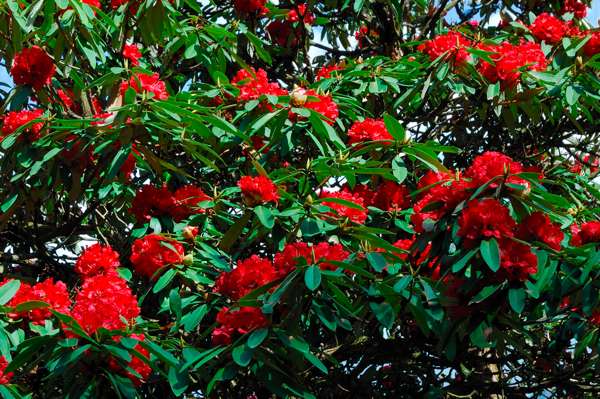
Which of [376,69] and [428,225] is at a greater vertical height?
[376,69]

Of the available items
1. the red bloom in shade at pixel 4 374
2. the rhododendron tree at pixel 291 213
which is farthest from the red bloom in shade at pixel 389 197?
the red bloom in shade at pixel 4 374

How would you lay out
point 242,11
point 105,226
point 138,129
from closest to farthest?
point 138,129 < point 105,226 < point 242,11

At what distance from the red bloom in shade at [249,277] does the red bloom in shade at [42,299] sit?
47cm

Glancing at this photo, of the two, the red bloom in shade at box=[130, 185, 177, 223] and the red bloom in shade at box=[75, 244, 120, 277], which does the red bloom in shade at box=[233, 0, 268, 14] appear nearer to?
the red bloom in shade at box=[130, 185, 177, 223]

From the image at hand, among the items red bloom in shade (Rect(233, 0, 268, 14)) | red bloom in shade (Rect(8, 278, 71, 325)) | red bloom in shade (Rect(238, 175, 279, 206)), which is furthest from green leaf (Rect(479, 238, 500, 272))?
red bloom in shade (Rect(233, 0, 268, 14))

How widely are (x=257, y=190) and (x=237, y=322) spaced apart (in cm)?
55

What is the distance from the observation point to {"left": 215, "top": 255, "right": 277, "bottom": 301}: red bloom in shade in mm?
2225

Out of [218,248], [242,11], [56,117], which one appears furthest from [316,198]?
[242,11]

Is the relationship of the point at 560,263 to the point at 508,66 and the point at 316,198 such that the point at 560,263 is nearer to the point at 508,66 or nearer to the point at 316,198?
the point at 316,198

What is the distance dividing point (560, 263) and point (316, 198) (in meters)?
0.89

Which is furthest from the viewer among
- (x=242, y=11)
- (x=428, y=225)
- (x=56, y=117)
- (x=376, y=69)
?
(x=242, y=11)

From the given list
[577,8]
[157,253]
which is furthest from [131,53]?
[577,8]

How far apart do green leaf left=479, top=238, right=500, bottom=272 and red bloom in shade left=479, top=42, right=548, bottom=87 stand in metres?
1.32

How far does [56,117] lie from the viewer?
306 centimetres
